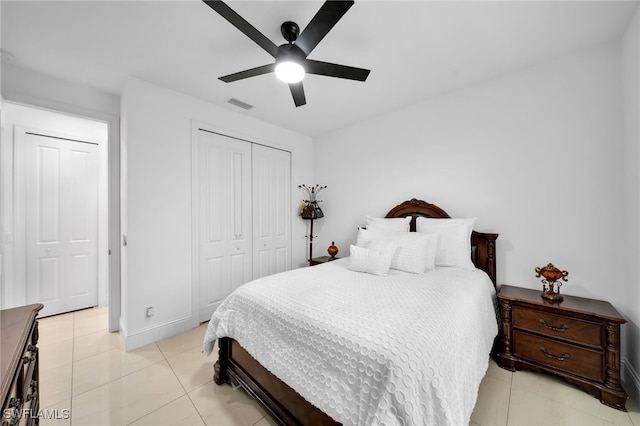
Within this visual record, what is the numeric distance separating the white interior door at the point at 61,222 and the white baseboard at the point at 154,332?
141cm

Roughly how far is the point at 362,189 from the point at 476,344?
2497 millimetres

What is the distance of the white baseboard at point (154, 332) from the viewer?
7.95 ft

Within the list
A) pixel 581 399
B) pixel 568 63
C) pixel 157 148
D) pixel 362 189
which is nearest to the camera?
pixel 581 399

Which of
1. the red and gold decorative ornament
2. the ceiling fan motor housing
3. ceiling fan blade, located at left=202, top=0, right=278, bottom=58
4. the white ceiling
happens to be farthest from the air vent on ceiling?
the red and gold decorative ornament

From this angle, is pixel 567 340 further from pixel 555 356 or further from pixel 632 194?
pixel 632 194

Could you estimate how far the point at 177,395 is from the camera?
5.98ft

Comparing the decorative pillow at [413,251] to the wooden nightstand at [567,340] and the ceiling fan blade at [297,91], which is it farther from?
the ceiling fan blade at [297,91]

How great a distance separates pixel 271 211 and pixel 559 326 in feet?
10.7

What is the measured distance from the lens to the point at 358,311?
4.70 feet

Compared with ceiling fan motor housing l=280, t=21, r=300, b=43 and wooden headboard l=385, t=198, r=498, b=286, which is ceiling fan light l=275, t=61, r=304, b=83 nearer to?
ceiling fan motor housing l=280, t=21, r=300, b=43

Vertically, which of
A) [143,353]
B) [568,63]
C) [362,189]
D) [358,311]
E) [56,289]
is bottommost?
[143,353]

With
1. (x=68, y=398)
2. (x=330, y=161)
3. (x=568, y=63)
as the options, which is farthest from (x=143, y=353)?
(x=568, y=63)

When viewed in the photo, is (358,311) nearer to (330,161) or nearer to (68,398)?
(68,398)

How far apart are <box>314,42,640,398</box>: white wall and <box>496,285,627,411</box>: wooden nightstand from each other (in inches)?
11.9
